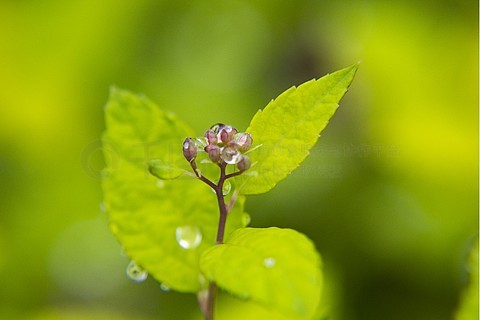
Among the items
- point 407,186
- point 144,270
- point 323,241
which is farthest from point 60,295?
point 407,186

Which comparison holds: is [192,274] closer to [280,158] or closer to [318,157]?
[280,158]

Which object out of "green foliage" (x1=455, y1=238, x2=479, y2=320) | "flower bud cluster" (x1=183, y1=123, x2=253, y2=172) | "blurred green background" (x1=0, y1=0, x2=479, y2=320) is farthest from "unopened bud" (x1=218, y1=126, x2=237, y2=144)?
"blurred green background" (x1=0, y1=0, x2=479, y2=320)

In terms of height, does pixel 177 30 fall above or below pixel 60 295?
above

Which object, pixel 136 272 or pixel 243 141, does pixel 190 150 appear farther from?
pixel 136 272

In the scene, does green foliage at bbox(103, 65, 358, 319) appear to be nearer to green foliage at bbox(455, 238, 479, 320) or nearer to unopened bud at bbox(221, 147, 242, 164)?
unopened bud at bbox(221, 147, 242, 164)

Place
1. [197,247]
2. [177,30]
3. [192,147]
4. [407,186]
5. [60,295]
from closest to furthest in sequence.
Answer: [192,147] → [197,247] → [60,295] → [407,186] → [177,30]

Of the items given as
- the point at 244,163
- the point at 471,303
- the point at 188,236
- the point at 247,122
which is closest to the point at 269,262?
the point at 244,163

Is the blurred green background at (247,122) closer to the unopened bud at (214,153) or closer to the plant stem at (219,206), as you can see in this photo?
the plant stem at (219,206)

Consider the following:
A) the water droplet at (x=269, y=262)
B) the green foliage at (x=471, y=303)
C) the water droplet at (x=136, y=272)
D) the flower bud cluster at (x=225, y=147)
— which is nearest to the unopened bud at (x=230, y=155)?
the flower bud cluster at (x=225, y=147)
